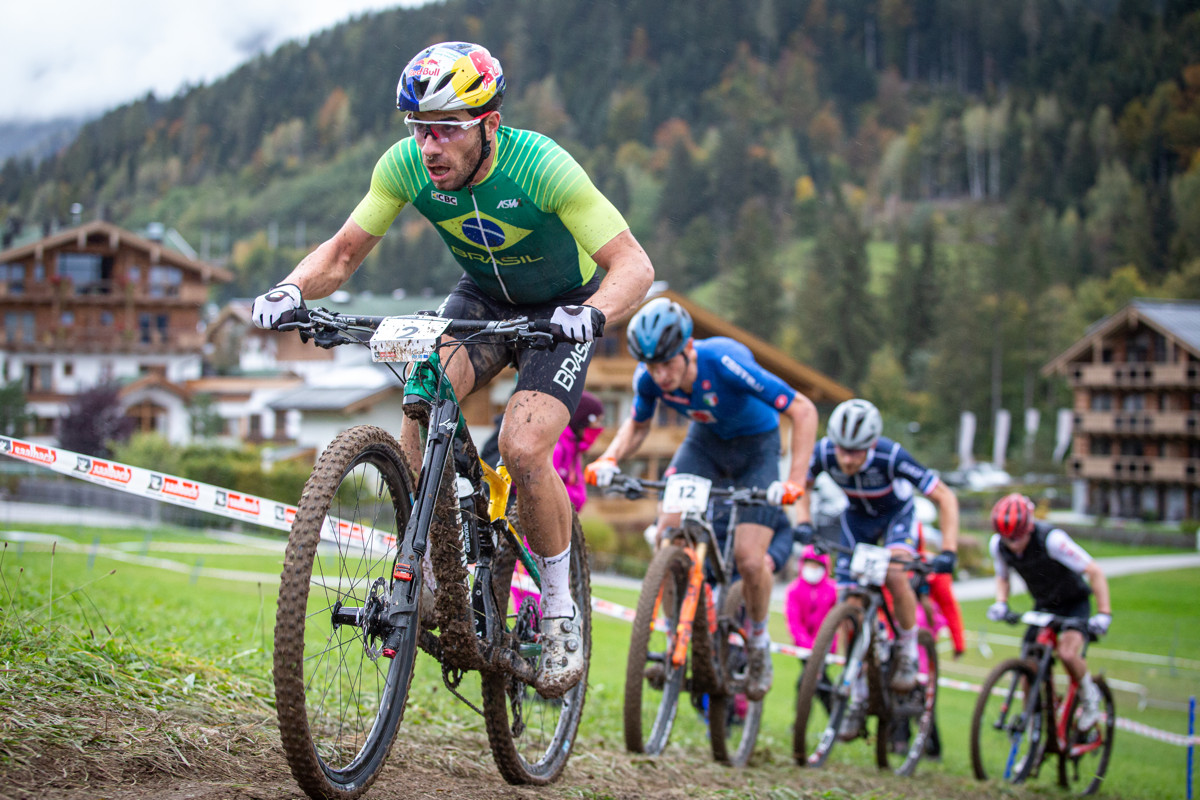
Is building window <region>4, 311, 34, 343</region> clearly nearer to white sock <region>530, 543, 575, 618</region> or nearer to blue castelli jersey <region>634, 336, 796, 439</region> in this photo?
blue castelli jersey <region>634, 336, 796, 439</region>

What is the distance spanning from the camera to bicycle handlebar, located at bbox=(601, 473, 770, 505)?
21.6 ft

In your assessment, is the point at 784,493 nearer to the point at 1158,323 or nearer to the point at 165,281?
the point at 1158,323

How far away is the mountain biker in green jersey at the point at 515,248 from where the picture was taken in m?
3.95

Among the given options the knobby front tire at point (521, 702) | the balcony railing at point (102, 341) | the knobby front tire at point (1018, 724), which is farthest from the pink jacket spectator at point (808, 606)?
the balcony railing at point (102, 341)

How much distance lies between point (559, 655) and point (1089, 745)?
6.65m

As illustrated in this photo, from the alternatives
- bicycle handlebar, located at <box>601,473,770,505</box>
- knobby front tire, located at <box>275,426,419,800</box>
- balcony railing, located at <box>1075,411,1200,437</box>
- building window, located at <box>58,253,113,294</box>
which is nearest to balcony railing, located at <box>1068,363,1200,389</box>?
balcony railing, located at <box>1075,411,1200,437</box>

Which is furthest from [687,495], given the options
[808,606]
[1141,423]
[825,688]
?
[1141,423]

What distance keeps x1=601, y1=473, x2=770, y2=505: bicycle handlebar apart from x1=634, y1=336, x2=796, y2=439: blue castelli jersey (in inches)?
24.1

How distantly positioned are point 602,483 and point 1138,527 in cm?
6290

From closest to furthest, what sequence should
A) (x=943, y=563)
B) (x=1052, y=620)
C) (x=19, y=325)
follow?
1. (x=943, y=563)
2. (x=1052, y=620)
3. (x=19, y=325)

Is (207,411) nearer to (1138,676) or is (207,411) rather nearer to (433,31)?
(1138,676)

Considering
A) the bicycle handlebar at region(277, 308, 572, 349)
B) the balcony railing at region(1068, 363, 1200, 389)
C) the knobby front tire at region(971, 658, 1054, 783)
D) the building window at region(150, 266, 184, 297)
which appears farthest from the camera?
the building window at region(150, 266, 184, 297)

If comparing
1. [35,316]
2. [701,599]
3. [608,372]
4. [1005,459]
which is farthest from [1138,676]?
[1005,459]

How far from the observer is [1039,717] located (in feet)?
28.6
